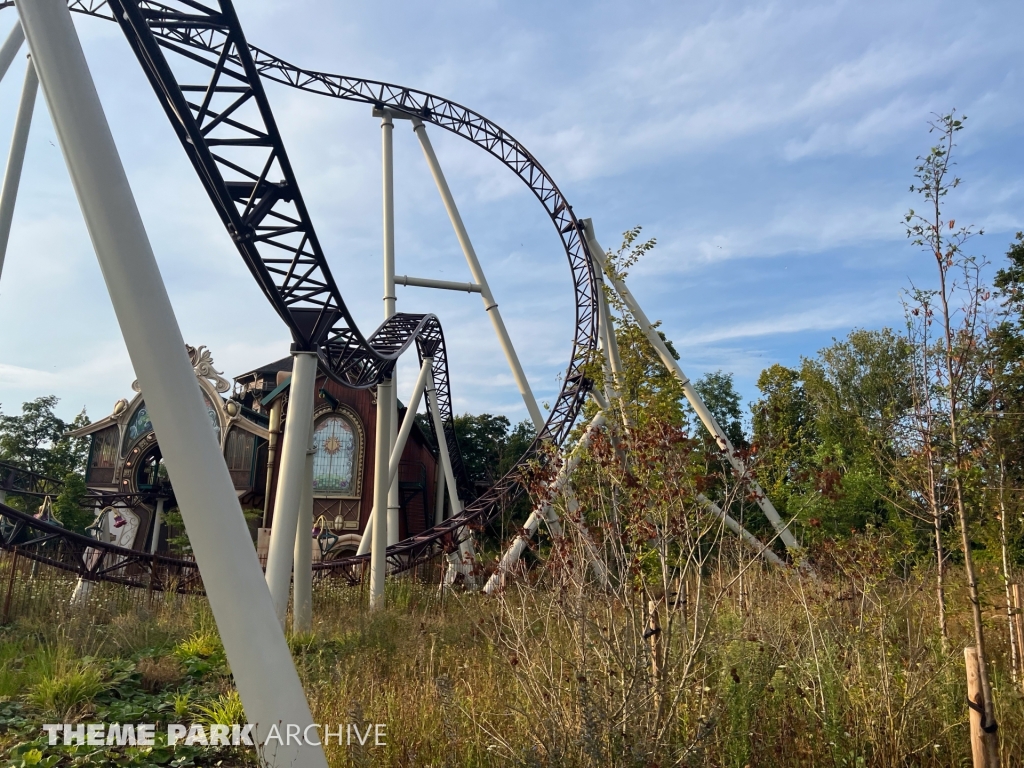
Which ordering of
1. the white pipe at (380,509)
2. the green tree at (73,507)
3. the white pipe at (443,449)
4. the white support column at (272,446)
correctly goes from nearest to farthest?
the white pipe at (380,509) < the white pipe at (443,449) < the green tree at (73,507) < the white support column at (272,446)

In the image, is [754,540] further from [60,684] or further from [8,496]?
[8,496]

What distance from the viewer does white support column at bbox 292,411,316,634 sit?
6973 millimetres

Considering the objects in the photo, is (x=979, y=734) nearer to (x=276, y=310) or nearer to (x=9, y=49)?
(x=276, y=310)

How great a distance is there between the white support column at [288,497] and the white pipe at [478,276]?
22.0 ft

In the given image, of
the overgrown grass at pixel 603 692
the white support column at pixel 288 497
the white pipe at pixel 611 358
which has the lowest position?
the overgrown grass at pixel 603 692

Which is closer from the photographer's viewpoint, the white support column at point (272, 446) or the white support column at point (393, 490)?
the white support column at point (393, 490)

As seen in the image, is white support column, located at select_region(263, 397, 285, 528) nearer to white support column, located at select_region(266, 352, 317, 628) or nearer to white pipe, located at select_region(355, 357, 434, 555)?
Result: white pipe, located at select_region(355, 357, 434, 555)

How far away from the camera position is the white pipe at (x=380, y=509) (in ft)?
30.9

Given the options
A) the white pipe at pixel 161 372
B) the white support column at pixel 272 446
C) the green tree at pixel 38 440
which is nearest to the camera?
the white pipe at pixel 161 372

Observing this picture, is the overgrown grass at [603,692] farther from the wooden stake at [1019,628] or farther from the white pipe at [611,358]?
the white pipe at [611,358]

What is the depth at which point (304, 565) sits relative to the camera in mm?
7223

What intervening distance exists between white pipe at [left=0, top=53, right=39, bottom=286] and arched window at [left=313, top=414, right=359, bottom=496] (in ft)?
52.2

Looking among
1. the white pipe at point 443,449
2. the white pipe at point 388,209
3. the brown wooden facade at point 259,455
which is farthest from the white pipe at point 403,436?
the brown wooden facade at point 259,455

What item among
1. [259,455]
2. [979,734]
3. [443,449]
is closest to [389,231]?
[443,449]
